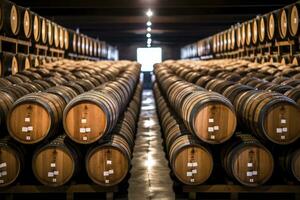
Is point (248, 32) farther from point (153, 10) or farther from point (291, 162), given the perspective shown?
point (291, 162)

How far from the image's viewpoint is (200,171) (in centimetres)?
629

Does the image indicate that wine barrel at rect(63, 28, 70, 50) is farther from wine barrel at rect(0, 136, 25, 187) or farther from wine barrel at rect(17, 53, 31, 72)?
wine barrel at rect(0, 136, 25, 187)

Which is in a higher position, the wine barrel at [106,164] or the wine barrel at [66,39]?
the wine barrel at [66,39]

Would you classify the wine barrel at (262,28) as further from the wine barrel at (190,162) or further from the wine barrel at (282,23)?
the wine barrel at (190,162)

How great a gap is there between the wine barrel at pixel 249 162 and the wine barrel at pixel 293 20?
4907 millimetres

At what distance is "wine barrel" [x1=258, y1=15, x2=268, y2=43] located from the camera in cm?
1286

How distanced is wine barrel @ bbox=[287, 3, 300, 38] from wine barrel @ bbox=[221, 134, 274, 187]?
4907 millimetres

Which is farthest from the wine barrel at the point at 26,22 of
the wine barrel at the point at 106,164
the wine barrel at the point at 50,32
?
the wine barrel at the point at 106,164

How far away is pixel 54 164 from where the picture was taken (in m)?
Answer: 6.28

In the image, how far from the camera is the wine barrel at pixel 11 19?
993 centimetres

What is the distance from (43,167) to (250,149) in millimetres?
2466

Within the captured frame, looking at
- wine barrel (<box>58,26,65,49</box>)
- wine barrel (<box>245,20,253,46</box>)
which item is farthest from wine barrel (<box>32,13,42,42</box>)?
wine barrel (<box>245,20,253,46</box>)

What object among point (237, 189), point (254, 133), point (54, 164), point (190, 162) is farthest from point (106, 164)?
point (254, 133)

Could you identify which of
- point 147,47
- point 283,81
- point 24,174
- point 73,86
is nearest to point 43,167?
point 24,174
